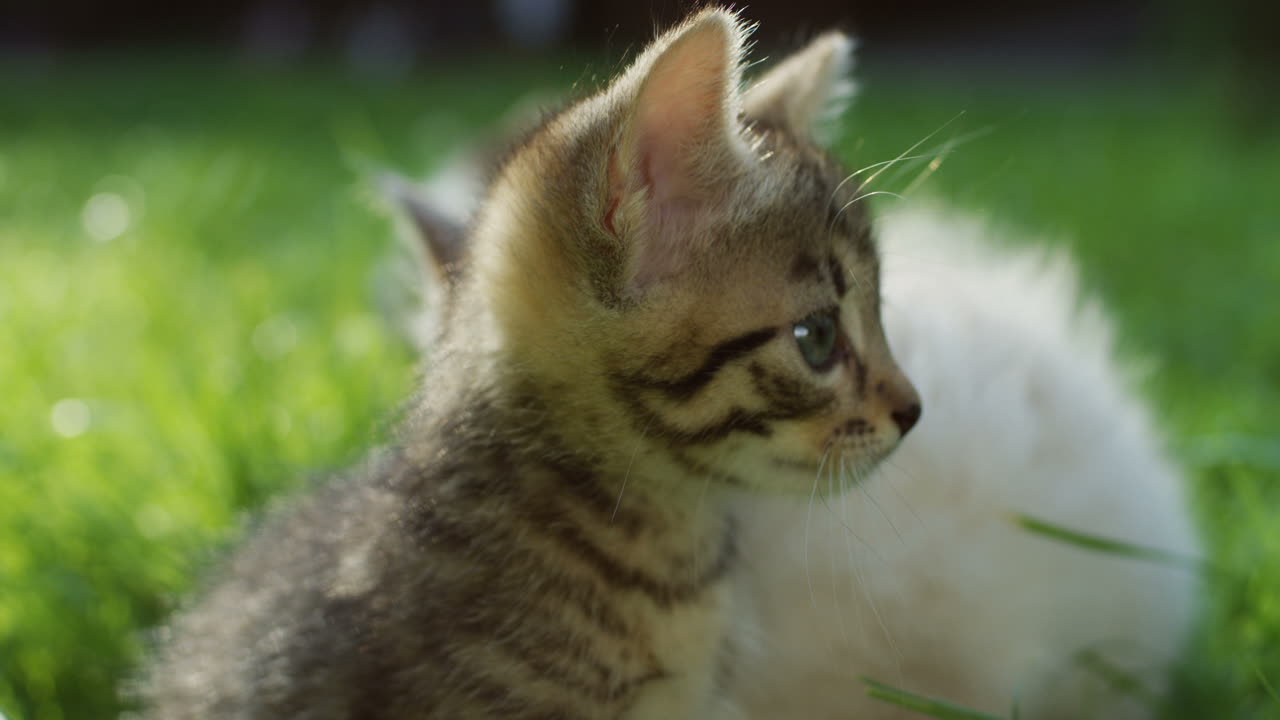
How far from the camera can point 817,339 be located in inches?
61.0

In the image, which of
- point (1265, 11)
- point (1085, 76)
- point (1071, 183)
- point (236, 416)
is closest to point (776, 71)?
point (236, 416)

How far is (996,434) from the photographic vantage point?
74.4 inches

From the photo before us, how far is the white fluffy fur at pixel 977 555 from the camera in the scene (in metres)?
1.76

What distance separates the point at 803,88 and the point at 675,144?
47 cm

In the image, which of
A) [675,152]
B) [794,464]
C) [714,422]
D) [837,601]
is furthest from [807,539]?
[675,152]

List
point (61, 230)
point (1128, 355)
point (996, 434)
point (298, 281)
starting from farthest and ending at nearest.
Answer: point (61, 230)
point (298, 281)
point (1128, 355)
point (996, 434)

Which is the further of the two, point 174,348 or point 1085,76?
point 1085,76

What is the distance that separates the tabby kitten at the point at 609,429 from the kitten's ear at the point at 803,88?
8.0 inches

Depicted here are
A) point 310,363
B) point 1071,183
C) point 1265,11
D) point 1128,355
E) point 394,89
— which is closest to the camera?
point 310,363

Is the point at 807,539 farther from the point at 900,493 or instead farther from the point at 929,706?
the point at 929,706

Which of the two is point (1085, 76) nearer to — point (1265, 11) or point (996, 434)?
point (1265, 11)

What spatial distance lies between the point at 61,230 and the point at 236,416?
248cm

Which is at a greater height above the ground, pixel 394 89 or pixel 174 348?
pixel 394 89

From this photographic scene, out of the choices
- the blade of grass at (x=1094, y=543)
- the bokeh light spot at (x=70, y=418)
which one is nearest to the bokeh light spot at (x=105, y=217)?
the bokeh light spot at (x=70, y=418)
